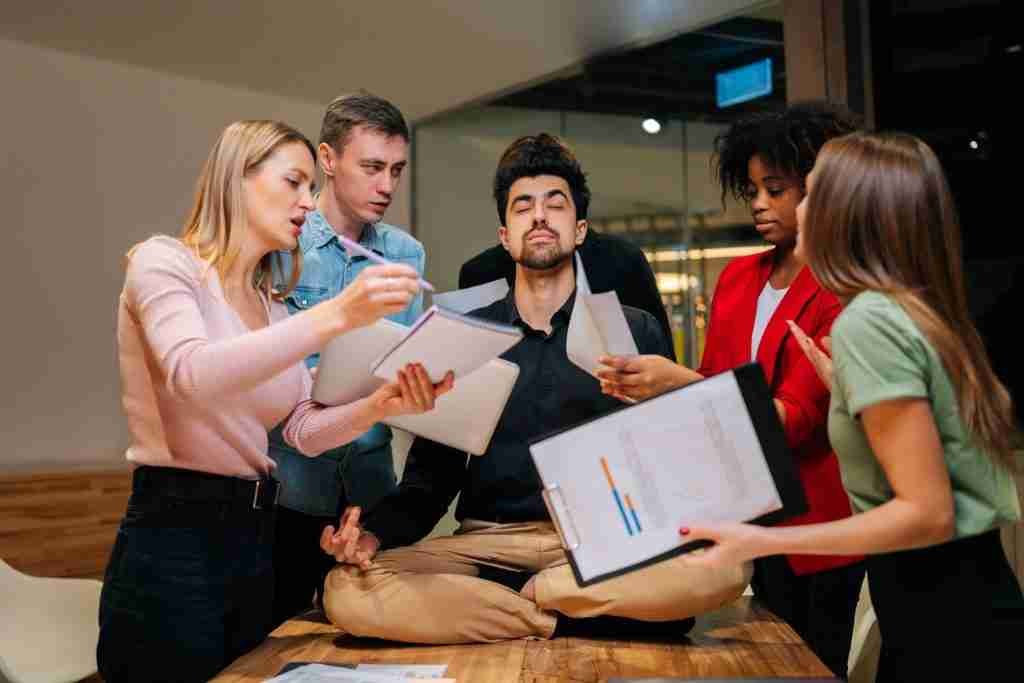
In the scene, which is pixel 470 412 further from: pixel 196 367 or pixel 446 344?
pixel 196 367

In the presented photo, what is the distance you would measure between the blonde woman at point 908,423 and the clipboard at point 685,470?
0.36ft

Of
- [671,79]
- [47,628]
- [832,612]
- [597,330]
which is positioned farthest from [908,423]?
[671,79]

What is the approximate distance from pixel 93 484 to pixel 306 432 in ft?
6.93

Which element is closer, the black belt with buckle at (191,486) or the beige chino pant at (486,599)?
the black belt with buckle at (191,486)

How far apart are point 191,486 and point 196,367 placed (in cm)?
26

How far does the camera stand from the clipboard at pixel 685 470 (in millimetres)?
1692

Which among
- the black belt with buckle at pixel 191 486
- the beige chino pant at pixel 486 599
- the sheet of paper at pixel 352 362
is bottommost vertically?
the beige chino pant at pixel 486 599

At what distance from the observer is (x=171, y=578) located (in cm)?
190

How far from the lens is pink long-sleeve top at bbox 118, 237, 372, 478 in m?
1.81

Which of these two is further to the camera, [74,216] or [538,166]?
[74,216]

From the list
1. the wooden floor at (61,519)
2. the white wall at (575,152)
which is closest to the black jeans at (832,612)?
the wooden floor at (61,519)

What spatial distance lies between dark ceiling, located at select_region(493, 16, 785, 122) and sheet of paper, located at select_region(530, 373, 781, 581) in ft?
11.1

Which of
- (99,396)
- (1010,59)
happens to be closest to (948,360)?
(1010,59)

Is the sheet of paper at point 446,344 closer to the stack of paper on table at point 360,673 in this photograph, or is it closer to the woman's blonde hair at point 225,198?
the woman's blonde hair at point 225,198
